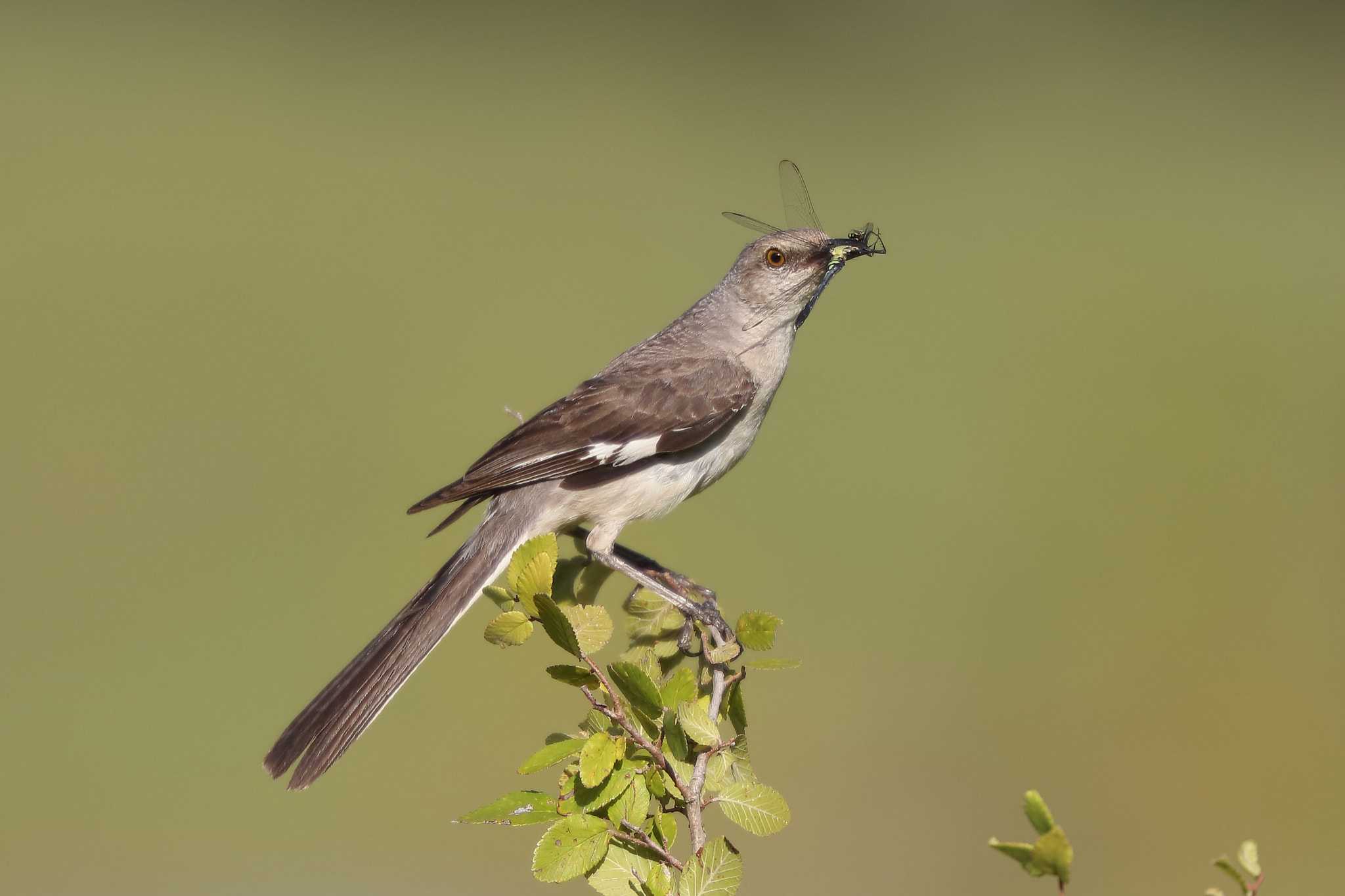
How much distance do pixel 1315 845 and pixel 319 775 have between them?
286 inches

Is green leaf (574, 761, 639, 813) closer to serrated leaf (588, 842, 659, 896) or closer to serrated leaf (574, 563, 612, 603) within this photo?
serrated leaf (588, 842, 659, 896)

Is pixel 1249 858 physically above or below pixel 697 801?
above

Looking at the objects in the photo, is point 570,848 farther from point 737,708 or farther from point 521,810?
point 737,708

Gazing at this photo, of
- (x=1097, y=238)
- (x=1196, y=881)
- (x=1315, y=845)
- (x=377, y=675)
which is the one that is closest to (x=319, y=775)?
(x=377, y=675)

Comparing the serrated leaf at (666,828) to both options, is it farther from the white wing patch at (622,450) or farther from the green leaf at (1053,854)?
the white wing patch at (622,450)

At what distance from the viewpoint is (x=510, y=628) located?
5.00 ft

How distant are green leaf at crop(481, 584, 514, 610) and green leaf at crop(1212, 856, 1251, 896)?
41.0 inches

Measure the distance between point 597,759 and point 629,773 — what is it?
0.34 ft

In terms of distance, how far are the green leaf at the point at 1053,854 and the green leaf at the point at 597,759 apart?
535mm

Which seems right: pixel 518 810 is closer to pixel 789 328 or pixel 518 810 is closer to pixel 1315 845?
pixel 789 328

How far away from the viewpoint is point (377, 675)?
2.33 m

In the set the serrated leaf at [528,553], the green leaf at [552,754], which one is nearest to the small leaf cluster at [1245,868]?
the green leaf at [552,754]

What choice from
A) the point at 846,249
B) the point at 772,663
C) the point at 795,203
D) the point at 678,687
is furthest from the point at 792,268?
the point at 678,687

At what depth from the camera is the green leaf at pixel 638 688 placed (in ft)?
4.45
